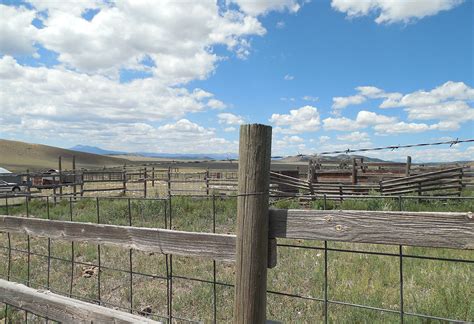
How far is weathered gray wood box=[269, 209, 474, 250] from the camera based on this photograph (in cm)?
178

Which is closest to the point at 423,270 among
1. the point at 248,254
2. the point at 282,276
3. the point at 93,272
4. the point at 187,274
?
the point at 282,276

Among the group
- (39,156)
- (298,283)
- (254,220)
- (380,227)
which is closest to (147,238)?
(254,220)

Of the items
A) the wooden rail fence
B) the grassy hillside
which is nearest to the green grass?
the wooden rail fence

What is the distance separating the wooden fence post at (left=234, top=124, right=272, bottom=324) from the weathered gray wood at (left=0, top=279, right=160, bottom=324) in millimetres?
688

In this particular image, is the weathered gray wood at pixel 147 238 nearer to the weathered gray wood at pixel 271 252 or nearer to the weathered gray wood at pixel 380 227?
the weathered gray wood at pixel 271 252

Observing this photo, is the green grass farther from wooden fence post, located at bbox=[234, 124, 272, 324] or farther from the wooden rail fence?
wooden fence post, located at bbox=[234, 124, 272, 324]

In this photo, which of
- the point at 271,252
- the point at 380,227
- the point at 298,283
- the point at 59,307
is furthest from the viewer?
the point at 298,283

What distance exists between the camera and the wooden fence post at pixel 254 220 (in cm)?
214

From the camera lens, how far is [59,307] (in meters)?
2.89

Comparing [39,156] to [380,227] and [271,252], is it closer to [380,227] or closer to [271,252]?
[271,252]

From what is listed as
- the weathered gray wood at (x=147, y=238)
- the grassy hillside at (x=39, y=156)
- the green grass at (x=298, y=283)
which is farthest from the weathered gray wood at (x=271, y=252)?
the grassy hillside at (x=39, y=156)

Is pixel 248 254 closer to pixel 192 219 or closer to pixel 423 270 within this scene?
pixel 423 270

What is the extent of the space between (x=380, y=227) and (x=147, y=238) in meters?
1.55

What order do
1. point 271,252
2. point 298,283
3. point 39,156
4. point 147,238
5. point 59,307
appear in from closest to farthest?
point 271,252, point 147,238, point 59,307, point 298,283, point 39,156
